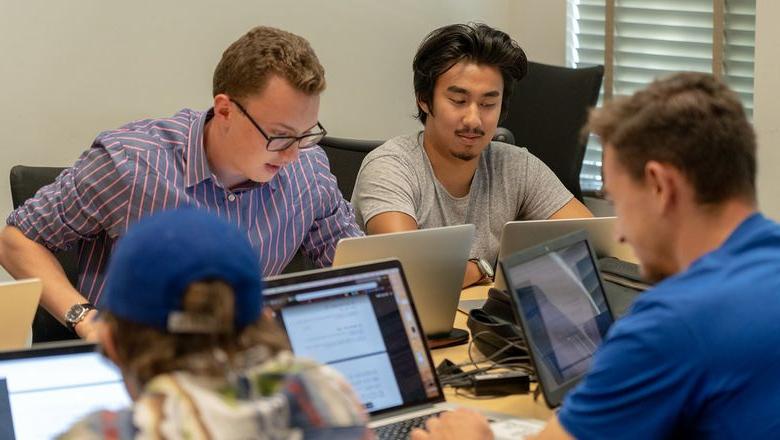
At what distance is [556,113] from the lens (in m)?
4.24

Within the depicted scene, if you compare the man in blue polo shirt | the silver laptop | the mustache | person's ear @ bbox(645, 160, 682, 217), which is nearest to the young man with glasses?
the silver laptop

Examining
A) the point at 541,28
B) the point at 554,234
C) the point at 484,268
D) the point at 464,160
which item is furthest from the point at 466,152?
the point at 541,28

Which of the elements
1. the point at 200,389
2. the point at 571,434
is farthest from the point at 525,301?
the point at 200,389

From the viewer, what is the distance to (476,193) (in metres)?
3.18

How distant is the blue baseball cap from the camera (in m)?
1.05

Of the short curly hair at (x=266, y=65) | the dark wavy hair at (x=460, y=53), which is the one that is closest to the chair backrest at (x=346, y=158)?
the dark wavy hair at (x=460, y=53)

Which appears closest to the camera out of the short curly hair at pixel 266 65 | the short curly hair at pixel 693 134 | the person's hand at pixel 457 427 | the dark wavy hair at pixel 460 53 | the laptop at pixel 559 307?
the short curly hair at pixel 693 134

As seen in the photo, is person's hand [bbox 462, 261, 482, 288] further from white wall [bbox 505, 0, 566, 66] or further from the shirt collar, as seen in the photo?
white wall [bbox 505, 0, 566, 66]

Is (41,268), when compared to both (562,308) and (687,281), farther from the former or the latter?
(687,281)

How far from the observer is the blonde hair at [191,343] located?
1057mm

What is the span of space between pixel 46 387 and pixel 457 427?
64 cm

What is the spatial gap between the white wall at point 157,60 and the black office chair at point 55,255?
84 cm

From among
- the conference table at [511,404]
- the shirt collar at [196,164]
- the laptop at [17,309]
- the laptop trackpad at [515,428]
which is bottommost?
the conference table at [511,404]

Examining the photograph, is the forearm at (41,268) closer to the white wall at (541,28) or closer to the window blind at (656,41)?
the window blind at (656,41)
